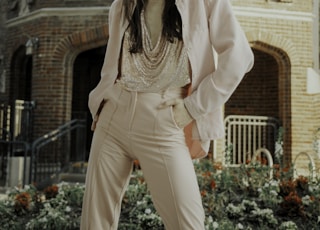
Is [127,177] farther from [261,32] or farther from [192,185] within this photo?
[261,32]

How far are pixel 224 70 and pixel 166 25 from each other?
290 mm

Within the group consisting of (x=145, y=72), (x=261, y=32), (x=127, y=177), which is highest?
(x=261, y=32)

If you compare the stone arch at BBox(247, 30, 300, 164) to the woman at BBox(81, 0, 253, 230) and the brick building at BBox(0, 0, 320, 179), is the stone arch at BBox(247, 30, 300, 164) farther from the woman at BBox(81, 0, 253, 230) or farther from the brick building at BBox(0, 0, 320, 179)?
the woman at BBox(81, 0, 253, 230)

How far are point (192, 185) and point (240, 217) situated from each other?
3.09 metres

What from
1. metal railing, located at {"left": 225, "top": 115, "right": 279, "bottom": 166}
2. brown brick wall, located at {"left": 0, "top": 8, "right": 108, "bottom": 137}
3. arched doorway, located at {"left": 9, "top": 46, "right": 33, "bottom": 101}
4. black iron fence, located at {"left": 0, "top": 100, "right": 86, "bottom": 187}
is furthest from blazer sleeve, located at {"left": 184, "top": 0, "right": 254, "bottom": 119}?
arched doorway, located at {"left": 9, "top": 46, "right": 33, "bottom": 101}

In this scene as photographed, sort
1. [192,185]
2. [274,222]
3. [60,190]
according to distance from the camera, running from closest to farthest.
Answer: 1. [192,185]
2. [274,222]
3. [60,190]

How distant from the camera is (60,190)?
5.19 meters

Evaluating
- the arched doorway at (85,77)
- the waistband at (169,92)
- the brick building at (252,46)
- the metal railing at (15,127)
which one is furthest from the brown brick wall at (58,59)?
the waistband at (169,92)

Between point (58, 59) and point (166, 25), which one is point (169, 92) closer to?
point (166, 25)

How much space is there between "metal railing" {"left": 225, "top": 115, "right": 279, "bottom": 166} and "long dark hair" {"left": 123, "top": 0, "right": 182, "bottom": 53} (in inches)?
335

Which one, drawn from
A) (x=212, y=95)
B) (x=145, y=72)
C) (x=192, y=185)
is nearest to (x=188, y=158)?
(x=192, y=185)

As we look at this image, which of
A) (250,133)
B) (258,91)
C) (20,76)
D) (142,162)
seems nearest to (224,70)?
(142,162)

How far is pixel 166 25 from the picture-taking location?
1.83 metres

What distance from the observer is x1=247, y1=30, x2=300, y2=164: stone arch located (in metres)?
10.5
